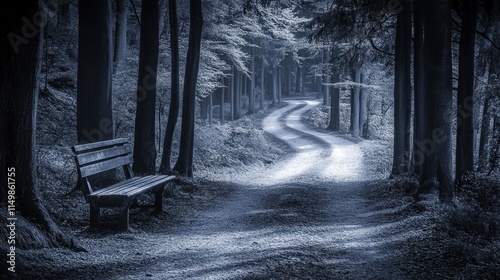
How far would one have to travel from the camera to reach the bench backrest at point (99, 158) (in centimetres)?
649

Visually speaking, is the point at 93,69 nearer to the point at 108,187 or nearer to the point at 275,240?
the point at 108,187

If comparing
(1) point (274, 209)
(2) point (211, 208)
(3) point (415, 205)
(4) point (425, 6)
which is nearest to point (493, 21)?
(4) point (425, 6)

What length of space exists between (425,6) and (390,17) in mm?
5828

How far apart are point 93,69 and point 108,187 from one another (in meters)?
3.15

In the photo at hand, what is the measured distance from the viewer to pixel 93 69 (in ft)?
29.8

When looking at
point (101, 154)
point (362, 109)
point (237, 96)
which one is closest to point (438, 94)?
point (101, 154)

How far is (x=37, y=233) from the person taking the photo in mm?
5250

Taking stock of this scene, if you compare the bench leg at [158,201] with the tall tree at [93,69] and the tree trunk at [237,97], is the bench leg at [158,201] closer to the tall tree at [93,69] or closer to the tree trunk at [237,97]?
the tall tree at [93,69]

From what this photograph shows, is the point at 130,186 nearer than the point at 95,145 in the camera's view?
No

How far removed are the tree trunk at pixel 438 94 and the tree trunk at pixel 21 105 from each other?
7.51 meters

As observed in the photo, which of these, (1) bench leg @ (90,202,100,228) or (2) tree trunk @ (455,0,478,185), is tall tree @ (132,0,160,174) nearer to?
(1) bench leg @ (90,202,100,228)

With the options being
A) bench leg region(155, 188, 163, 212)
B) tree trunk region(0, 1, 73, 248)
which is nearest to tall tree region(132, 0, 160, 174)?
bench leg region(155, 188, 163, 212)

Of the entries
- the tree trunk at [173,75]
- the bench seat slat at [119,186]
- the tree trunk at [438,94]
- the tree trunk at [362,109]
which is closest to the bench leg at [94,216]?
the bench seat slat at [119,186]

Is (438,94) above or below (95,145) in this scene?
above
